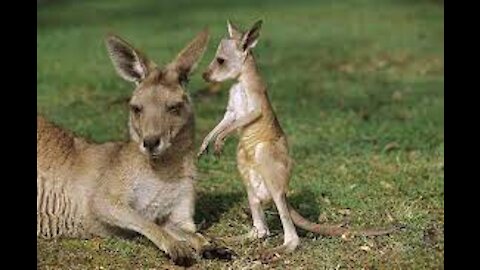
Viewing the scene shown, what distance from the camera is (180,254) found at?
4594 millimetres

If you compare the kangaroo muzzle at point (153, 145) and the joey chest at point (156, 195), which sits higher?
the kangaroo muzzle at point (153, 145)

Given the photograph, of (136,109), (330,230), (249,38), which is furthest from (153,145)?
(330,230)

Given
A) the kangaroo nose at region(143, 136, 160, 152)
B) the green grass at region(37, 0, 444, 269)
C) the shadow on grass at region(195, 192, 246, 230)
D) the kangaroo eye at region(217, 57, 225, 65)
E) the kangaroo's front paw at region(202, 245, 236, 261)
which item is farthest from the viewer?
the shadow on grass at region(195, 192, 246, 230)

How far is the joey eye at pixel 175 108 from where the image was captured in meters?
4.75

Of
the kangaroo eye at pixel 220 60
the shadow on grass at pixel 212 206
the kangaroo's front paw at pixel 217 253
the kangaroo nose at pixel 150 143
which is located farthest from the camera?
the shadow on grass at pixel 212 206

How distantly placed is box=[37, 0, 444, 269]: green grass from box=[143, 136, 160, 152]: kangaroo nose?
0.52 metres

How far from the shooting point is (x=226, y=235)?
17.1ft

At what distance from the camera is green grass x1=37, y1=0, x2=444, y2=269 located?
4.82 meters

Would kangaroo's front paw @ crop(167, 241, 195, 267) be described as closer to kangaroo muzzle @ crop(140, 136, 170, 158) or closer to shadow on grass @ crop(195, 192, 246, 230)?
kangaroo muzzle @ crop(140, 136, 170, 158)

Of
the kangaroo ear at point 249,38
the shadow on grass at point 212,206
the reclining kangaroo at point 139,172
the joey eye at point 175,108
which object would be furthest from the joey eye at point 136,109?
the shadow on grass at point 212,206

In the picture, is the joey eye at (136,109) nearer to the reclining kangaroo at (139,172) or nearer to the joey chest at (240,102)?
Result: the reclining kangaroo at (139,172)

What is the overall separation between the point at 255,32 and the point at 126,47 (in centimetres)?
61

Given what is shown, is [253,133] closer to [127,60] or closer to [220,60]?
[220,60]

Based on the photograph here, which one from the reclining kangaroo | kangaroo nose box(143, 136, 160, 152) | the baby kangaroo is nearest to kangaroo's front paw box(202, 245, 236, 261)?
the reclining kangaroo
